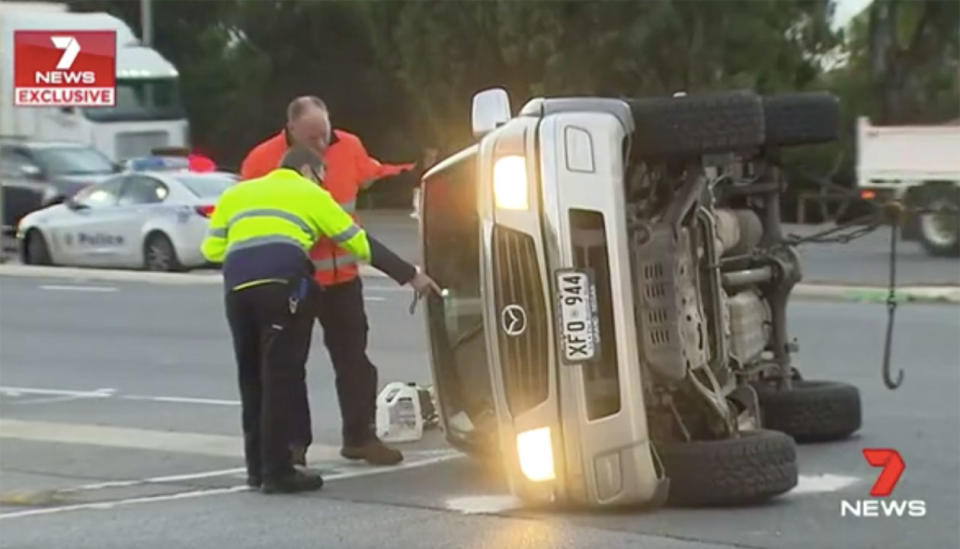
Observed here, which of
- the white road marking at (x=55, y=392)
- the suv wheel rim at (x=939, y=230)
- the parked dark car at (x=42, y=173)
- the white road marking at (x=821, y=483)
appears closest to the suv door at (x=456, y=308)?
the white road marking at (x=821, y=483)

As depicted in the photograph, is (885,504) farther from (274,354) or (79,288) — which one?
(79,288)

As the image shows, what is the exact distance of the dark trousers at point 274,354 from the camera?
8703 mm

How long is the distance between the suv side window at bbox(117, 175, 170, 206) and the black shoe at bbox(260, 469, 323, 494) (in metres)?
17.0

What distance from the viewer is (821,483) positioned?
29.0 ft

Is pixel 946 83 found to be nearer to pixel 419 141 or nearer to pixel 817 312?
pixel 419 141

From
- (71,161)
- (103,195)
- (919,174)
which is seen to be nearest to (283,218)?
(919,174)

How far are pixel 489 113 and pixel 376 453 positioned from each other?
85.6 inches

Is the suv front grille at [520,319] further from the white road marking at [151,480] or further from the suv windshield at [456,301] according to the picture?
the white road marking at [151,480]

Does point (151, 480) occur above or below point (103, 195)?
below

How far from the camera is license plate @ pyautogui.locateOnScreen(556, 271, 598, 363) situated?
7586 millimetres

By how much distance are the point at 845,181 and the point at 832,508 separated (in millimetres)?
28758

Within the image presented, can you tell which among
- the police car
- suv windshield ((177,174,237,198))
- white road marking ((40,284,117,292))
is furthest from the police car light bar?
white road marking ((40,284,117,292))

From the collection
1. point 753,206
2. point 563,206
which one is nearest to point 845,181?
point 753,206

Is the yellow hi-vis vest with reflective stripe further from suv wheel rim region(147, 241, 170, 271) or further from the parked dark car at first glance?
the parked dark car
